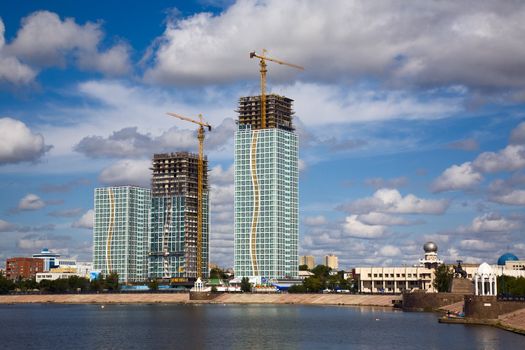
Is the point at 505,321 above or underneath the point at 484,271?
underneath

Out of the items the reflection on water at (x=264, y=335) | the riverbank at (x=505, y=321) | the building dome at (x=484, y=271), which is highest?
the building dome at (x=484, y=271)

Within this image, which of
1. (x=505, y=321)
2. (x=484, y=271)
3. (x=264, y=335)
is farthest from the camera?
(x=484, y=271)

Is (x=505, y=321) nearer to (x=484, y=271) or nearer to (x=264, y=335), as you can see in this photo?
(x=484, y=271)

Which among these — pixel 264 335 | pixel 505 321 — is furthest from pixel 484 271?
pixel 264 335

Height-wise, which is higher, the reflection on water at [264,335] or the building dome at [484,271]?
the building dome at [484,271]

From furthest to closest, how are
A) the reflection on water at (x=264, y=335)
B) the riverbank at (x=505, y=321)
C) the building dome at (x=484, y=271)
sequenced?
the building dome at (x=484, y=271)
the riverbank at (x=505, y=321)
the reflection on water at (x=264, y=335)

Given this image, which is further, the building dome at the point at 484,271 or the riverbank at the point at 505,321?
the building dome at the point at 484,271

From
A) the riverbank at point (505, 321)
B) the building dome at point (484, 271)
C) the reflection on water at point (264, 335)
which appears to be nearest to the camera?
the reflection on water at point (264, 335)

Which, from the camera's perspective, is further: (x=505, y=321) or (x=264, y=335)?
(x=505, y=321)

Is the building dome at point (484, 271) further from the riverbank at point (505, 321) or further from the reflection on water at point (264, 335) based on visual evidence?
the reflection on water at point (264, 335)

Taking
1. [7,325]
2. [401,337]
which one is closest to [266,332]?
[401,337]

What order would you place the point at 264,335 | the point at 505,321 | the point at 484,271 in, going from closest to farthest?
the point at 264,335
the point at 505,321
the point at 484,271

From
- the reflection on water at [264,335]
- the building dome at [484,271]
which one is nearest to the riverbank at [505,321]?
the reflection on water at [264,335]

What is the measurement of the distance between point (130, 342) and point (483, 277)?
8306 cm
